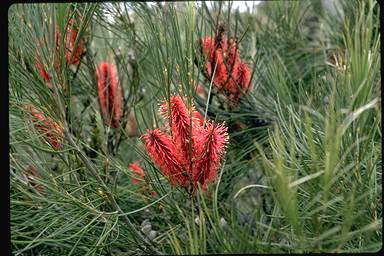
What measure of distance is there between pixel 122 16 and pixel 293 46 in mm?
381

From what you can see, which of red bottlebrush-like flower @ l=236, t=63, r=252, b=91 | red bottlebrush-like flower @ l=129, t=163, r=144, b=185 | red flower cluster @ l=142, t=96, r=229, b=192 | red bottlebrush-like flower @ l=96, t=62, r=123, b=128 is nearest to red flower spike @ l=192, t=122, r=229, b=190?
red flower cluster @ l=142, t=96, r=229, b=192

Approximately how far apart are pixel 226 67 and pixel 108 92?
0.26m

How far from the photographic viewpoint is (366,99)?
1.39ft

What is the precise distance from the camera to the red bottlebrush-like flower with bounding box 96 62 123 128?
0.86m

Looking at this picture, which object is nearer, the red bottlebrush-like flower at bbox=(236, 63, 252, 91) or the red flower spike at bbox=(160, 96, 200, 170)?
the red flower spike at bbox=(160, 96, 200, 170)

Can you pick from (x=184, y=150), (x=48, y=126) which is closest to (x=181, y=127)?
(x=184, y=150)

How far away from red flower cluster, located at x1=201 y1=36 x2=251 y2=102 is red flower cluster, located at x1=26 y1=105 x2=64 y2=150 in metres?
0.24

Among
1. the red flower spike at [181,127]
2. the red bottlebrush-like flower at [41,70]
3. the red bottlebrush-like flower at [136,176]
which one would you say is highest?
the red bottlebrush-like flower at [41,70]

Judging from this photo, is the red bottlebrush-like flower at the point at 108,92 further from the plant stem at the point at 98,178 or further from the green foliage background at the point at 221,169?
the plant stem at the point at 98,178

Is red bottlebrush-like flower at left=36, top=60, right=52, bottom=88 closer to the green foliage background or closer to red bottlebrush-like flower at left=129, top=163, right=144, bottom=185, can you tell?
the green foliage background

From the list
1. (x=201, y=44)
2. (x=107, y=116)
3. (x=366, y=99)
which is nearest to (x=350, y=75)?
(x=366, y=99)

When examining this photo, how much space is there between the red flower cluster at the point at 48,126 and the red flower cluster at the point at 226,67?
242 mm

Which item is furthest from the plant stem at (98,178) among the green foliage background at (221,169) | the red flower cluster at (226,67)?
the red flower cluster at (226,67)

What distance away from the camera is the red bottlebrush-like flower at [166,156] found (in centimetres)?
53
